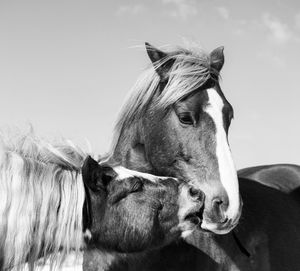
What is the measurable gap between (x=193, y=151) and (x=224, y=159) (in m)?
0.28

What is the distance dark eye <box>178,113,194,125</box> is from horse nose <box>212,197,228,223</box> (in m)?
0.70

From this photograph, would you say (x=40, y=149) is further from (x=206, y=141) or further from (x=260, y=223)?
(x=260, y=223)

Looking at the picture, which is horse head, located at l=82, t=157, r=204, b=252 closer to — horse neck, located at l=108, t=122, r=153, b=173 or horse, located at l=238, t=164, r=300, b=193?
horse neck, located at l=108, t=122, r=153, b=173

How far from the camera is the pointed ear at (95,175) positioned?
16.0 feet

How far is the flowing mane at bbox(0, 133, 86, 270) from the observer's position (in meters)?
4.54

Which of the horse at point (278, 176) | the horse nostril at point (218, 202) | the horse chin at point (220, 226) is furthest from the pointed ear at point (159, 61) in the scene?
the horse at point (278, 176)

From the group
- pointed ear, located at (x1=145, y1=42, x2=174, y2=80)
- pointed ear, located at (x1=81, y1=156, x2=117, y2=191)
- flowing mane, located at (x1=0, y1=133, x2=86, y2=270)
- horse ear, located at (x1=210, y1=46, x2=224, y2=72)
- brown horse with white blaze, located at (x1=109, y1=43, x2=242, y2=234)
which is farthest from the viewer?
horse ear, located at (x1=210, y1=46, x2=224, y2=72)

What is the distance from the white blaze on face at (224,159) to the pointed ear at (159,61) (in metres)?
0.46

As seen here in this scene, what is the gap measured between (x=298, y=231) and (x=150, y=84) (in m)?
2.09

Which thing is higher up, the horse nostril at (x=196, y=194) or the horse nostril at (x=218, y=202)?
the horse nostril at (x=196, y=194)

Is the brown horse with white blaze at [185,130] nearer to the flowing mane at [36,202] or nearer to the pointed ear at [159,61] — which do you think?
the pointed ear at [159,61]

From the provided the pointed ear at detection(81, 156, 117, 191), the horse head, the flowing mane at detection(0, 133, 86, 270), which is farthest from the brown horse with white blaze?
the flowing mane at detection(0, 133, 86, 270)

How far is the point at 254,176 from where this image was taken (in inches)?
303

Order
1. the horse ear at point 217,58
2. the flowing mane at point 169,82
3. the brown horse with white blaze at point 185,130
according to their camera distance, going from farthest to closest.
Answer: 1. the horse ear at point 217,58
2. the flowing mane at point 169,82
3. the brown horse with white blaze at point 185,130
